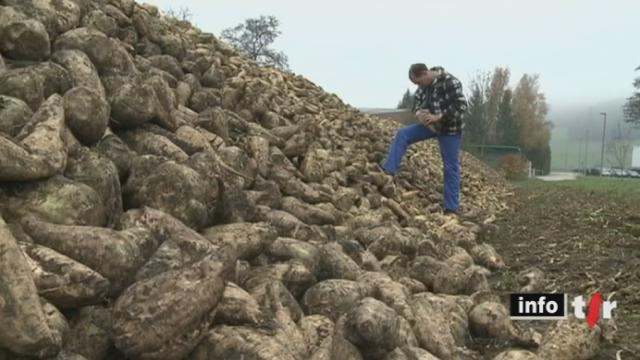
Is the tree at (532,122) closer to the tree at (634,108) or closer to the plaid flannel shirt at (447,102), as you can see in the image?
the tree at (634,108)

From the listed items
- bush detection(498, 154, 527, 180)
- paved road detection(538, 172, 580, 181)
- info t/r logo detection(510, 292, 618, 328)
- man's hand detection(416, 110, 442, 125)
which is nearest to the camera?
info t/r logo detection(510, 292, 618, 328)

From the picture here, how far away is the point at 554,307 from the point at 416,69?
3578 millimetres

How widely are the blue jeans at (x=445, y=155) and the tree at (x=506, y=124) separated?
32951mm

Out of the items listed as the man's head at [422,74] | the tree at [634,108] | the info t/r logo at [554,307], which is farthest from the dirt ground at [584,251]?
the tree at [634,108]

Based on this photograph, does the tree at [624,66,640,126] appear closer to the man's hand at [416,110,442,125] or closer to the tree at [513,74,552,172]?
the tree at [513,74,552,172]

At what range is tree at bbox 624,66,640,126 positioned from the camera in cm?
4459

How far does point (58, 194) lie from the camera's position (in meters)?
2.71

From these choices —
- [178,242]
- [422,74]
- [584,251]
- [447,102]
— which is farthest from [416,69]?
[178,242]

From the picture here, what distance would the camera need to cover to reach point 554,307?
3359 millimetres

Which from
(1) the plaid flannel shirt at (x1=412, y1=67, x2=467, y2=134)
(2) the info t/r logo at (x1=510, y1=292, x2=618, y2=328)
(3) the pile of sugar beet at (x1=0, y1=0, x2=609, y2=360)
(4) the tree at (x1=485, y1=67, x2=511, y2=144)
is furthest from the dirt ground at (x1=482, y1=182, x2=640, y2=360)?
(4) the tree at (x1=485, y1=67, x2=511, y2=144)

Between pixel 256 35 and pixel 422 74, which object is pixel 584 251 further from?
pixel 256 35

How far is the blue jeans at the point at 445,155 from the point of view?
6484 millimetres

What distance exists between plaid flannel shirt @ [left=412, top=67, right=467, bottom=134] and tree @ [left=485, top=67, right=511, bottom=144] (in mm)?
32179

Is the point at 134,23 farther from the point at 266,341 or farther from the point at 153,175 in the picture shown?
the point at 266,341
